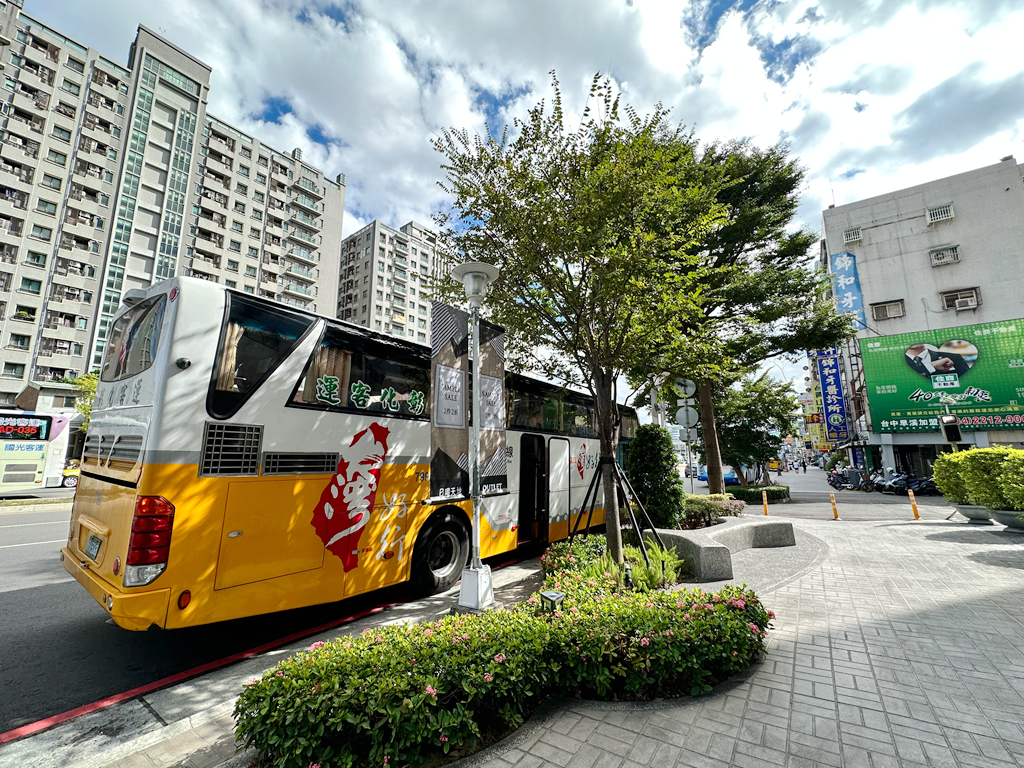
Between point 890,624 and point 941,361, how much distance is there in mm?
32414

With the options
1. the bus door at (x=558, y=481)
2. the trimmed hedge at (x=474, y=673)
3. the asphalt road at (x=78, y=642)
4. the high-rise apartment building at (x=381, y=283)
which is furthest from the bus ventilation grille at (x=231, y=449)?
the high-rise apartment building at (x=381, y=283)

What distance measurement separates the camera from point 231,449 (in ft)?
14.6

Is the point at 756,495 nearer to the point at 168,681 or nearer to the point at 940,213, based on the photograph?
the point at 168,681

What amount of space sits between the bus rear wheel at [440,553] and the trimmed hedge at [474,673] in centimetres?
242

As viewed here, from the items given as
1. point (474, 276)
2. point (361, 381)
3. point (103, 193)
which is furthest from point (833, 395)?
point (103, 193)

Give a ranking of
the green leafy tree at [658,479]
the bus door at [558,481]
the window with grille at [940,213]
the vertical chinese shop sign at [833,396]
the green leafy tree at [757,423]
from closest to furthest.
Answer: the bus door at [558,481], the green leafy tree at [658,479], the green leafy tree at [757,423], the window with grille at [940,213], the vertical chinese shop sign at [833,396]

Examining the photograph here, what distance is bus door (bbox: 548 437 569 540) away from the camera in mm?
9414

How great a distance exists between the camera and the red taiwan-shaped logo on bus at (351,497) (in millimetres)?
5199

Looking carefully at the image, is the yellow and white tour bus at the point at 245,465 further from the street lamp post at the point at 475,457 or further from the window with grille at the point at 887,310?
the window with grille at the point at 887,310

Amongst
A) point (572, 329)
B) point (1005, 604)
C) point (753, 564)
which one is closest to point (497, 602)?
point (572, 329)

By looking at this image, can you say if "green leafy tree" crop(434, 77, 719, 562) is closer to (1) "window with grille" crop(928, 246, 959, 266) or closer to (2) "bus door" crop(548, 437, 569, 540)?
(2) "bus door" crop(548, 437, 569, 540)

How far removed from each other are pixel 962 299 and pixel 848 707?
41.4 meters

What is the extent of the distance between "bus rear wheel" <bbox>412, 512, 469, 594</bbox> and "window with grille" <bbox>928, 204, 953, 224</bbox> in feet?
143

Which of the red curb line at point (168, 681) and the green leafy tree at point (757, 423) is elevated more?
the green leafy tree at point (757, 423)
